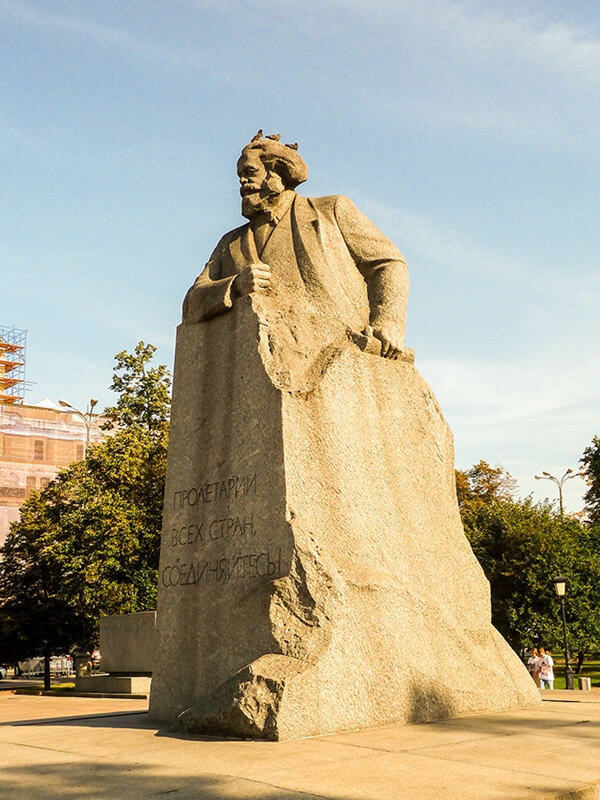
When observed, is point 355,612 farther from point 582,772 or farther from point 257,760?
point 582,772

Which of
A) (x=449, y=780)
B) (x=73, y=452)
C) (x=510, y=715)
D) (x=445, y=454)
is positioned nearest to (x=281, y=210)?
(x=445, y=454)

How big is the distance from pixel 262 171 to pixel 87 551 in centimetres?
2070

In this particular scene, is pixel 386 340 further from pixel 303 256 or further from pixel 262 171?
pixel 262 171

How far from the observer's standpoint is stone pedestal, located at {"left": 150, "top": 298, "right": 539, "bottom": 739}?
19.9ft

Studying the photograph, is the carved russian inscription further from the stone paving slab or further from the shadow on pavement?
the shadow on pavement

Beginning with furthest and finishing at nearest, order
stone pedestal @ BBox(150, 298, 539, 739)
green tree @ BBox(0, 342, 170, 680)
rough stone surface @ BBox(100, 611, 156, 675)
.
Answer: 1. green tree @ BBox(0, 342, 170, 680)
2. rough stone surface @ BBox(100, 611, 156, 675)
3. stone pedestal @ BBox(150, 298, 539, 739)

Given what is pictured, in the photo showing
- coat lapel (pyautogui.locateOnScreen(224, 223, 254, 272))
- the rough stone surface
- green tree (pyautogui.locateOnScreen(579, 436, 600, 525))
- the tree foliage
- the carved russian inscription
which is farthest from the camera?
green tree (pyautogui.locateOnScreen(579, 436, 600, 525))

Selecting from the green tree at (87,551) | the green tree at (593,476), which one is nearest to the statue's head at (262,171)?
the green tree at (87,551)

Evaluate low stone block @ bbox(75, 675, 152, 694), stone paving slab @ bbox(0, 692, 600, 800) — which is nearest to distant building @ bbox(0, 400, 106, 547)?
low stone block @ bbox(75, 675, 152, 694)

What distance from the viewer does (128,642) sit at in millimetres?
A: 18500

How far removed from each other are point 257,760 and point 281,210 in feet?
16.7

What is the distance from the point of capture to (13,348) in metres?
51.3

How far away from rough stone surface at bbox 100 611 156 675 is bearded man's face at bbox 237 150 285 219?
38.1 ft

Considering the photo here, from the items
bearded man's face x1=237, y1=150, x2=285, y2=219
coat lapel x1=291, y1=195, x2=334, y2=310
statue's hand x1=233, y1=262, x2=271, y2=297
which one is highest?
bearded man's face x1=237, y1=150, x2=285, y2=219
